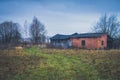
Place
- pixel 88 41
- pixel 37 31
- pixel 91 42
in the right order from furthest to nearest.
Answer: pixel 37 31, pixel 88 41, pixel 91 42

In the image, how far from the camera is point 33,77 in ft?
43.0

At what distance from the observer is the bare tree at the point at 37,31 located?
72200 millimetres

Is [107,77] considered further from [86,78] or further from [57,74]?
[57,74]

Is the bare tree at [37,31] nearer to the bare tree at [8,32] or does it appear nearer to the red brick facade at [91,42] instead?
the bare tree at [8,32]

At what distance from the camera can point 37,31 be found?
74062 mm

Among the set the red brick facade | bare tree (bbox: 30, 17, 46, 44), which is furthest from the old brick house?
bare tree (bbox: 30, 17, 46, 44)

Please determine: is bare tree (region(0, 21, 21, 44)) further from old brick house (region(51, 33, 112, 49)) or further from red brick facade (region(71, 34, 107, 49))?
red brick facade (region(71, 34, 107, 49))

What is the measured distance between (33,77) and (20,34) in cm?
7394

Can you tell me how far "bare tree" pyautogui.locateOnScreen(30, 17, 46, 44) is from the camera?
237 feet

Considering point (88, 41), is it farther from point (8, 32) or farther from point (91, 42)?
point (8, 32)

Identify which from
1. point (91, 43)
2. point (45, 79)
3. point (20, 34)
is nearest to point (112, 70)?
point (45, 79)

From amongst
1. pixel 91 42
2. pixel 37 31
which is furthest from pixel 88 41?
pixel 37 31

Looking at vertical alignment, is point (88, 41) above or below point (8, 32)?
below

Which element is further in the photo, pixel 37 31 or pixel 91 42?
pixel 37 31
